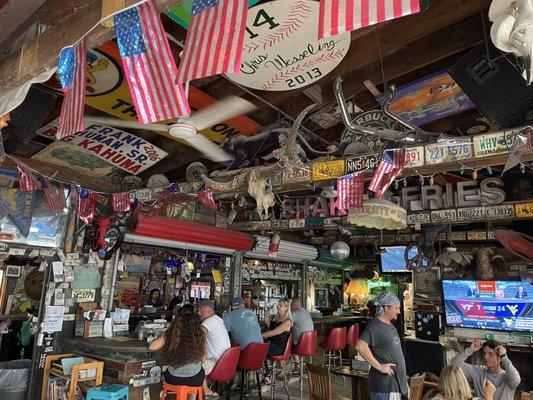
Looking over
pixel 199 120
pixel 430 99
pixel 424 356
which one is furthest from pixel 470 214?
pixel 199 120

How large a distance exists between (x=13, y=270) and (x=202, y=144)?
477cm

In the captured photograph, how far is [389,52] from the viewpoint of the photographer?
147 inches

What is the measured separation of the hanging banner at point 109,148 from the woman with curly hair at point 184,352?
8.24 ft

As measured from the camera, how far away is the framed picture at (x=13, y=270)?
6937 millimetres

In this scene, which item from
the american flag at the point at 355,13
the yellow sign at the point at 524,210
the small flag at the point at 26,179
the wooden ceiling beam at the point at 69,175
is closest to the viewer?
the american flag at the point at 355,13

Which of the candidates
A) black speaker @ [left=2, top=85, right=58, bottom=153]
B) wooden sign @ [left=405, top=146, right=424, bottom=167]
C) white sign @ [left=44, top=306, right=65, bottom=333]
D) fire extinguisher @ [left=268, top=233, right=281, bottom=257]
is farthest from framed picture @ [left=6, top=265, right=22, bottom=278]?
wooden sign @ [left=405, top=146, right=424, bottom=167]

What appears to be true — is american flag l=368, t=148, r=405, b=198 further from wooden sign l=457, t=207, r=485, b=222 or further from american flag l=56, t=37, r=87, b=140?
wooden sign l=457, t=207, r=485, b=222

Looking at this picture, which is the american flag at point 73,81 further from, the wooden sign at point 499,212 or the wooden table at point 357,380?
the wooden sign at point 499,212

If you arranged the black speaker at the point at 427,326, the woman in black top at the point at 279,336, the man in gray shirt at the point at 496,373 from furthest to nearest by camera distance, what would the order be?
the black speaker at the point at 427,326
the woman in black top at the point at 279,336
the man in gray shirt at the point at 496,373

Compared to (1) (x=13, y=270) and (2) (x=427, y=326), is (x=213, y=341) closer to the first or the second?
(1) (x=13, y=270)

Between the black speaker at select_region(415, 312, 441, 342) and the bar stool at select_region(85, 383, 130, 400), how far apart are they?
→ 6945 millimetres

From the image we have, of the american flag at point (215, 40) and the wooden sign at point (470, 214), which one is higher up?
the american flag at point (215, 40)

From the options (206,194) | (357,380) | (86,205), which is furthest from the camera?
(86,205)

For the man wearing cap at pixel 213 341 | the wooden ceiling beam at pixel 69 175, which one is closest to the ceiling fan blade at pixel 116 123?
the wooden ceiling beam at pixel 69 175
